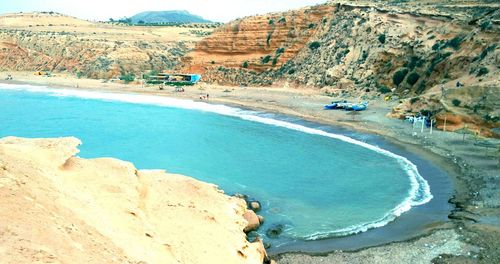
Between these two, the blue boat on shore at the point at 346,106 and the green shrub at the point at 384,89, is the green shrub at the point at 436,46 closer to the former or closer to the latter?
the green shrub at the point at 384,89

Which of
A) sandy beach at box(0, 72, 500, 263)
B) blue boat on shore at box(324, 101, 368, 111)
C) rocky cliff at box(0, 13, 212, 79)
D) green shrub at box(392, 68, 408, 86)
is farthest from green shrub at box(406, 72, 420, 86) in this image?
rocky cliff at box(0, 13, 212, 79)

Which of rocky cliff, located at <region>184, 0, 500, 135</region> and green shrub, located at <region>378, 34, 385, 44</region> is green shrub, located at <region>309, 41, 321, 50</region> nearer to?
rocky cliff, located at <region>184, 0, 500, 135</region>

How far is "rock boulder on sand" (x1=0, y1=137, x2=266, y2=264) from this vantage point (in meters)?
11.0

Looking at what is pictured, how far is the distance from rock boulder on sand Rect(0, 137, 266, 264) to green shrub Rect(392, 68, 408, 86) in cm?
3737

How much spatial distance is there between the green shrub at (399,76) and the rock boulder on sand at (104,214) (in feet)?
123

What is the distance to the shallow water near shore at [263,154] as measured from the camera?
81.1 ft

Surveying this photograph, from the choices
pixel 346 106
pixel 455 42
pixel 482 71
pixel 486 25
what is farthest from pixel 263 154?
pixel 455 42

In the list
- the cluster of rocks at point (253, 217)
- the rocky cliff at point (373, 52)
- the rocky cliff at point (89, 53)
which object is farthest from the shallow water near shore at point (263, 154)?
the rocky cliff at point (89, 53)

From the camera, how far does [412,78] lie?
2095 inches

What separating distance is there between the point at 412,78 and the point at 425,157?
21.2 metres

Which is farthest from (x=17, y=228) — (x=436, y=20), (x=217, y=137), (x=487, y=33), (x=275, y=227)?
(x=436, y=20)

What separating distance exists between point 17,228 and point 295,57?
2468 inches

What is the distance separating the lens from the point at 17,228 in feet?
35.1

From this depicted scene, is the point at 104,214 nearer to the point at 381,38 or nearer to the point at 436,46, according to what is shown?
the point at 436,46
